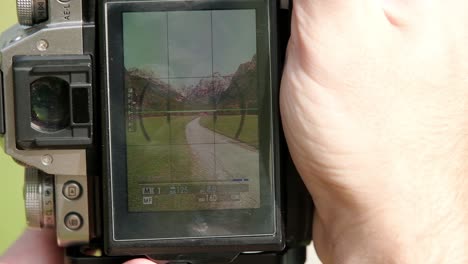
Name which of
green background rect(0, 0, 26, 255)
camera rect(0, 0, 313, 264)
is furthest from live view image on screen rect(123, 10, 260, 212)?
green background rect(0, 0, 26, 255)

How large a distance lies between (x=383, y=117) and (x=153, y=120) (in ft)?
0.85

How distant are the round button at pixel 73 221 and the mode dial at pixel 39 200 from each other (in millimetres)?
20

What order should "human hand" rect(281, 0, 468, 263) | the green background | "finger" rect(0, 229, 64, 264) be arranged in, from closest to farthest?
1. "human hand" rect(281, 0, 468, 263)
2. "finger" rect(0, 229, 64, 264)
3. the green background

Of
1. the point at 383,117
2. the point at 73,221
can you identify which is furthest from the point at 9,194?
the point at 383,117

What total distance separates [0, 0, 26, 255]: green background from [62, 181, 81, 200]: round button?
29.9 inches

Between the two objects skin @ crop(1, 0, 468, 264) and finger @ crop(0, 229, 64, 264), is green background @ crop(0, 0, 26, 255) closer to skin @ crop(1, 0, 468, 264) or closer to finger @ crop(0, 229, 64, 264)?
finger @ crop(0, 229, 64, 264)

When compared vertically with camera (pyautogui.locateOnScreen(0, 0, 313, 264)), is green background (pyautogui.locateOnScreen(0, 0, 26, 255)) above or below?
below

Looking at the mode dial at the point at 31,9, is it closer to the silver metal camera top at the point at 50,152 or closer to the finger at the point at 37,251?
the silver metal camera top at the point at 50,152

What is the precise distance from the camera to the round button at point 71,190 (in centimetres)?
106

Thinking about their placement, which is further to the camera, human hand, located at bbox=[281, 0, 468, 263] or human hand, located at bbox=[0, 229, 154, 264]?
human hand, located at bbox=[0, 229, 154, 264]

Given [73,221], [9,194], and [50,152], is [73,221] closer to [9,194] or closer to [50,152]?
[50,152]

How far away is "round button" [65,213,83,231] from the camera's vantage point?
41.8 inches

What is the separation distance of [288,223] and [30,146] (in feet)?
1.03

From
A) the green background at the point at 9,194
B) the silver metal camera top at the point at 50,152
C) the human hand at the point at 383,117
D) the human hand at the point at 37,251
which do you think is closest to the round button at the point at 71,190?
the silver metal camera top at the point at 50,152
